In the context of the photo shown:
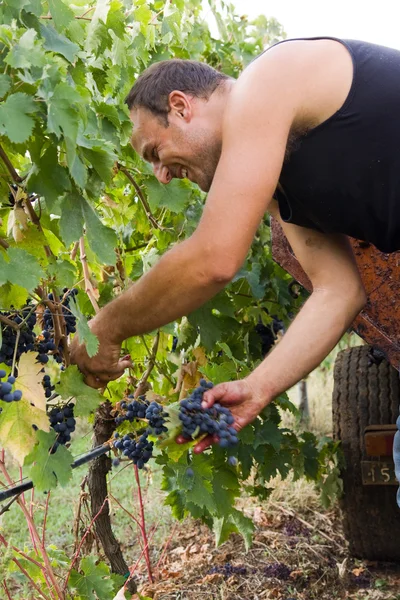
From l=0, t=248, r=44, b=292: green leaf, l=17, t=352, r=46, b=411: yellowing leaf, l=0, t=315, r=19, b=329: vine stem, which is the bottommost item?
l=17, t=352, r=46, b=411: yellowing leaf

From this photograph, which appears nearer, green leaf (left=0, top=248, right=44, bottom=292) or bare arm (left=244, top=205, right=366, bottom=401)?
green leaf (left=0, top=248, right=44, bottom=292)

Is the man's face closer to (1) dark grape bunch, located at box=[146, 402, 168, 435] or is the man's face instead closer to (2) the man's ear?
(2) the man's ear

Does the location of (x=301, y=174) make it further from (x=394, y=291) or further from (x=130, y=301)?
(x=394, y=291)

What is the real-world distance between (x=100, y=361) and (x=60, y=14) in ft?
2.99

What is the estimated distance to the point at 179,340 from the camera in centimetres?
299

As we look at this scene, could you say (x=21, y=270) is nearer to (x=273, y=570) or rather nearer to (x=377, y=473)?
(x=377, y=473)

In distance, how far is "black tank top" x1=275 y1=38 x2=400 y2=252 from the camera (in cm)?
191

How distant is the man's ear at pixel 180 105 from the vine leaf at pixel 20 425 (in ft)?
2.88

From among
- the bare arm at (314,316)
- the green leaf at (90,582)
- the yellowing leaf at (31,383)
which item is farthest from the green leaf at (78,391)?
the green leaf at (90,582)

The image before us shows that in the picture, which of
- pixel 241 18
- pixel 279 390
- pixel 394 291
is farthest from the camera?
pixel 241 18

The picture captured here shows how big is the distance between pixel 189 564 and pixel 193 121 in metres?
2.62

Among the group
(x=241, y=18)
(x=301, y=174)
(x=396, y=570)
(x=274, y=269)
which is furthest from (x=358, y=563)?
(x=241, y=18)

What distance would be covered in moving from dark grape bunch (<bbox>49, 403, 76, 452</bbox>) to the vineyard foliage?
4 cm

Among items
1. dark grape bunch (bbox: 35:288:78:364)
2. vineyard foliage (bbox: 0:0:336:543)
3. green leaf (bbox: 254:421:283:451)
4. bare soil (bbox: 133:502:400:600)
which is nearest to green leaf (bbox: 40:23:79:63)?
vineyard foliage (bbox: 0:0:336:543)
